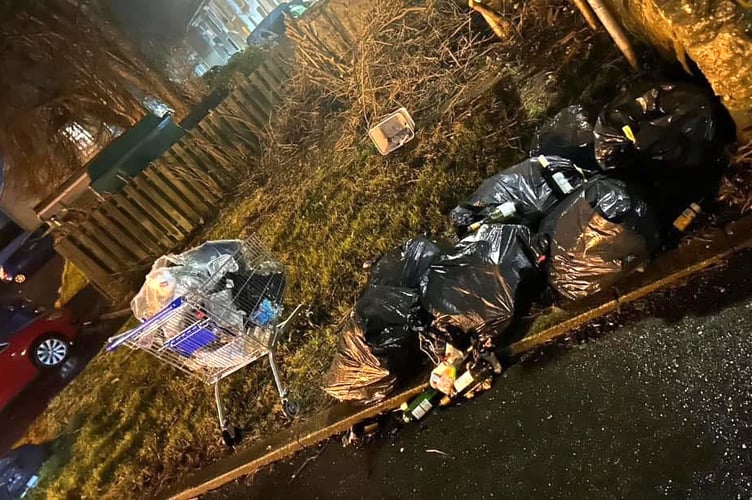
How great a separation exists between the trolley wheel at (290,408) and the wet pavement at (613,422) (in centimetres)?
67

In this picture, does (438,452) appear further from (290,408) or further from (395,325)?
(290,408)

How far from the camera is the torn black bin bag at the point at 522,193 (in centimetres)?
372

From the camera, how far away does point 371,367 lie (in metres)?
3.67

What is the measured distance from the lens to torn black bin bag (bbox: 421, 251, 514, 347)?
344 cm

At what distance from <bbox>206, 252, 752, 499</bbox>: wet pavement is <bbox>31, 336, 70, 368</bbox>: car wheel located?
21.9 feet

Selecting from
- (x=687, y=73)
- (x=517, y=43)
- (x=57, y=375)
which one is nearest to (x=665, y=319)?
(x=687, y=73)

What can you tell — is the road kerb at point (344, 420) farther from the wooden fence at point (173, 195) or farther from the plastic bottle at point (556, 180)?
the wooden fence at point (173, 195)

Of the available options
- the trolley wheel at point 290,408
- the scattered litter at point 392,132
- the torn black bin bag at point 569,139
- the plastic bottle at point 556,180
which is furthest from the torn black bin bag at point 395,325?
the scattered litter at point 392,132

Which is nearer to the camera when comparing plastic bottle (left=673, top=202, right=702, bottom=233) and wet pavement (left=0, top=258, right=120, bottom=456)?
plastic bottle (left=673, top=202, right=702, bottom=233)

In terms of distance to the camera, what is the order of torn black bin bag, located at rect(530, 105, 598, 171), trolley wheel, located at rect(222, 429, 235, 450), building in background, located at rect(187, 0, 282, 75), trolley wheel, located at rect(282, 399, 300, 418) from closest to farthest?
torn black bin bag, located at rect(530, 105, 598, 171) < trolley wheel, located at rect(282, 399, 300, 418) < trolley wheel, located at rect(222, 429, 235, 450) < building in background, located at rect(187, 0, 282, 75)

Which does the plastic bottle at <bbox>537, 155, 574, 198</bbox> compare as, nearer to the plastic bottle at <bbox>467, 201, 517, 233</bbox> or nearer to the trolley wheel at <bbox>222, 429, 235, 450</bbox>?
the plastic bottle at <bbox>467, 201, 517, 233</bbox>

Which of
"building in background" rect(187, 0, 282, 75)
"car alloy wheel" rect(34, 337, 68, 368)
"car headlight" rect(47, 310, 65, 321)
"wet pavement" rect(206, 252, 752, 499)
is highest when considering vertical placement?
"building in background" rect(187, 0, 282, 75)

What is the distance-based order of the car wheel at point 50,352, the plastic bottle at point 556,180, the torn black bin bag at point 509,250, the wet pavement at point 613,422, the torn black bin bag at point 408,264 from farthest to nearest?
the car wheel at point 50,352, the torn black bin bag at point 408,264, the plastic bottle at point 556,180, the torn black bin bag at point 509,250, the wet pavement at point 613,422

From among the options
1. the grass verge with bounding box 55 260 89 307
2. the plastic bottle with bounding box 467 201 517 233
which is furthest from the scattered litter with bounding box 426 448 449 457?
the grass verge with bounding box 55 260 89 307
